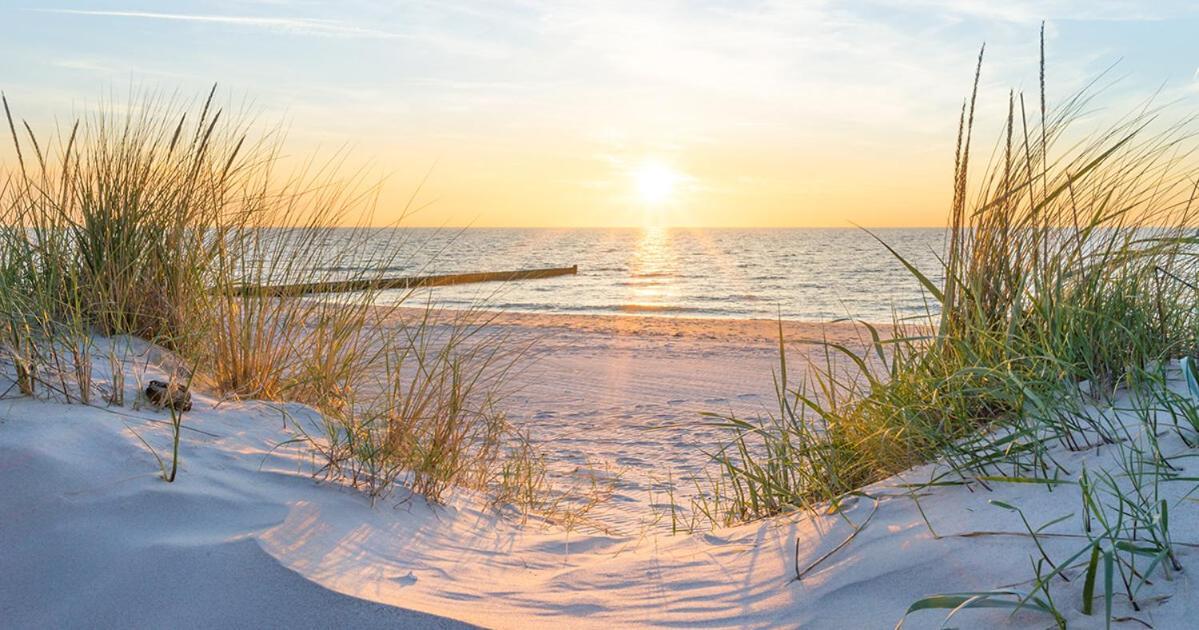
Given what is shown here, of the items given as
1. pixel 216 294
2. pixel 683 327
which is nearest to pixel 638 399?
pixel 216 294

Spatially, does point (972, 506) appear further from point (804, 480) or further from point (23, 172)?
point (23, 172)

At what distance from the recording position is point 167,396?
2713 mm

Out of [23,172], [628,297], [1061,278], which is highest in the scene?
[23,172]

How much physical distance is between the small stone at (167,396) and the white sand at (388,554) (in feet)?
0.16

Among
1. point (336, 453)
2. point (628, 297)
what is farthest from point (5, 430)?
point (628, 297)

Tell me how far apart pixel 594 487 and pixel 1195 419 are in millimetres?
2399

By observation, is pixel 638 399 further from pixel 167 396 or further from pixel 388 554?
pixel 388 554

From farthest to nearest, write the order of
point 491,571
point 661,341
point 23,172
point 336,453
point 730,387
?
1. point 661,341
2. point 730,387
3. point 23,172
4. point 336,453
5. point 491,571

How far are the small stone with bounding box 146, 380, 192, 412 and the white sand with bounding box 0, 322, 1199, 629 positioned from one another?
0.05 m

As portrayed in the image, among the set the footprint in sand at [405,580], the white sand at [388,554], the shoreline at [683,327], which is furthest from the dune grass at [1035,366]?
the shoreline at [683,327]

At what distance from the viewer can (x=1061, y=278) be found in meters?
2.59

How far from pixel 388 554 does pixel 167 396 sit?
1063mm

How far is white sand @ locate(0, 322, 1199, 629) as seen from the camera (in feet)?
5.63

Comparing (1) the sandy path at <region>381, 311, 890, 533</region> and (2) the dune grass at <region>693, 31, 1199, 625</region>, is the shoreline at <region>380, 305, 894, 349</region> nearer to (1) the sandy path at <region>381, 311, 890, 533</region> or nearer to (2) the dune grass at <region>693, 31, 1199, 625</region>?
(1) the sandy path at <region>381, 311, 890, 533</region>
